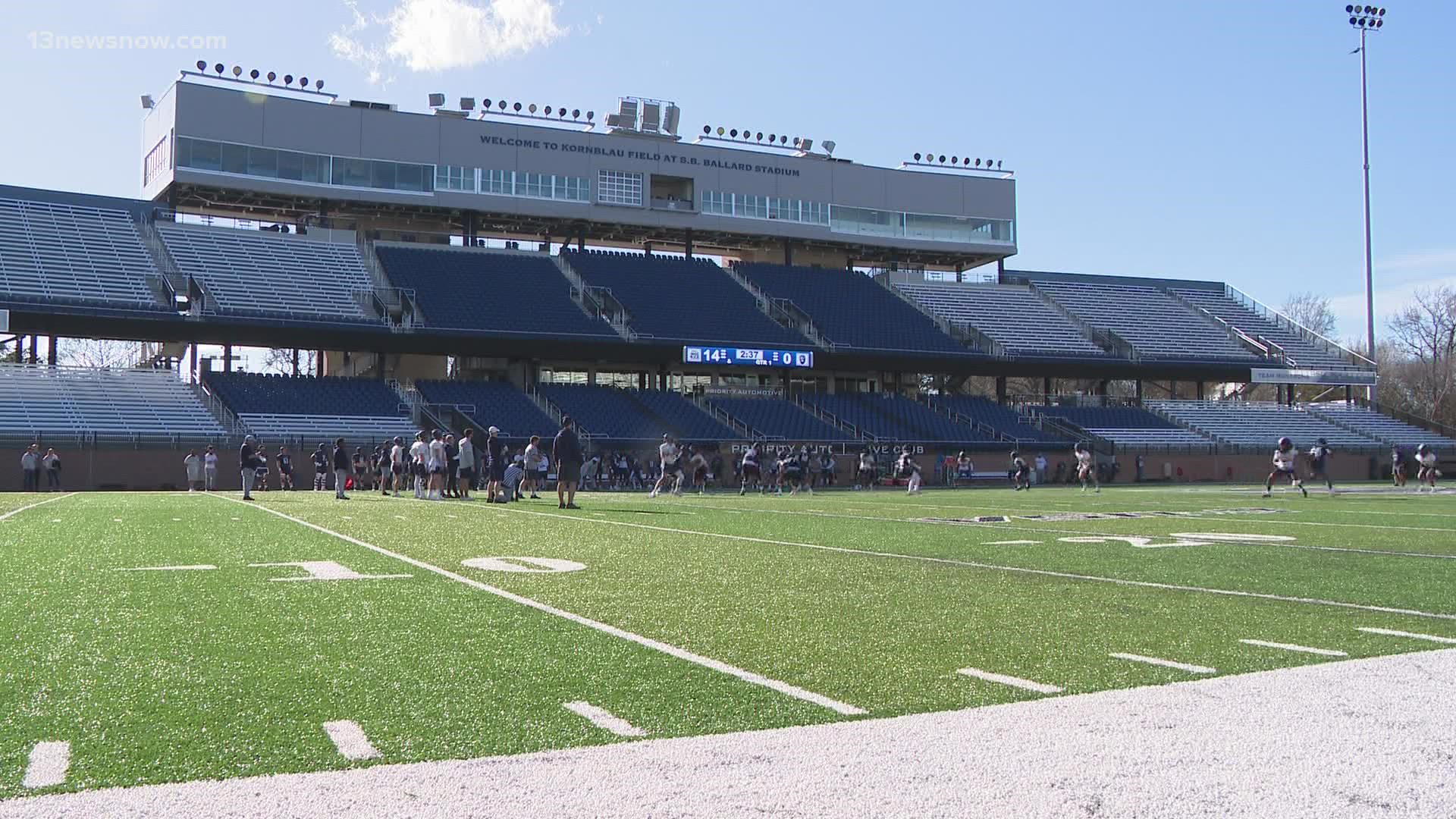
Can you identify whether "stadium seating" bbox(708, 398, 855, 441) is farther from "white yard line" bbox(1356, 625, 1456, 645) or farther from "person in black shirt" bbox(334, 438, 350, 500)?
"white yard line" bbox(1356, 625, 1456, 645)

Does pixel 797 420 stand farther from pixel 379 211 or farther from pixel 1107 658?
pixel 1107 658

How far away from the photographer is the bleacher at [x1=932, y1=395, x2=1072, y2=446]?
50.0 metres

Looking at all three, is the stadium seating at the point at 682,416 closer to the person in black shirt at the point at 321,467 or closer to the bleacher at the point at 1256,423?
the person in black shirt at the point at 321,467

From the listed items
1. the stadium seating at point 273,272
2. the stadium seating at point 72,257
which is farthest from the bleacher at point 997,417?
the stadium seating at point 72,257

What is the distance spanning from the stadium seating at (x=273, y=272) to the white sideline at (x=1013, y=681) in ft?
132

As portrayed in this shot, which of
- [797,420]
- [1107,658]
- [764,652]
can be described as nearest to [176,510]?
[764,652]

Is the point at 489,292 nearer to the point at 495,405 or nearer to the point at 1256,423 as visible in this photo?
the point at 495,405

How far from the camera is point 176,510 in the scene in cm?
1953

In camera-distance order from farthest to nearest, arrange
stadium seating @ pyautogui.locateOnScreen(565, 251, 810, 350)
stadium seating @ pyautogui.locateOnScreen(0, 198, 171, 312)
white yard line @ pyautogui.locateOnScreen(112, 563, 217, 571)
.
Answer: stadium seating @ pyautogui.locateOnScreen(565, 251, 810, 350) → stadium seating @ pyautogui.locateOnScreen(0, 198, 171, 312) → white yard line @ pyautogui.locateOnScreen(112, 563, 217, 571)

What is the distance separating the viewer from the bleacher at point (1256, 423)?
52750 millimetres

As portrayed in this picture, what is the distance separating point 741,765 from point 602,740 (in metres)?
0.64

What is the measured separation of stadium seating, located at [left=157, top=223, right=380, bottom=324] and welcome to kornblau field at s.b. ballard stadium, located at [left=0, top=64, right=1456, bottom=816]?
239 mm

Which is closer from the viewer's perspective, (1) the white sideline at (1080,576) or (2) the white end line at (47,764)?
(2) the white end line at (47,764)

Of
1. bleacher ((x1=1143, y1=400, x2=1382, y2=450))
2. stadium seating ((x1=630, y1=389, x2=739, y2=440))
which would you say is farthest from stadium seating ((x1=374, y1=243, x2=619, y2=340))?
bleacher ((x1=1143, y1=400, x2=1382, y2=450))
